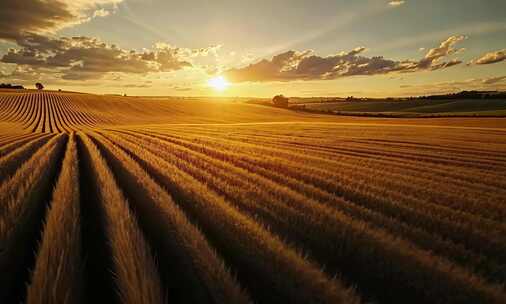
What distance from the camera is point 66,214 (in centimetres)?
400

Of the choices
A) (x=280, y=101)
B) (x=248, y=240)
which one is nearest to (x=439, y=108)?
(x=280, y=101)

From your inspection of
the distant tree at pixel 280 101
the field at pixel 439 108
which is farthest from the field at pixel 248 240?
the distant tree at pixel 280 101

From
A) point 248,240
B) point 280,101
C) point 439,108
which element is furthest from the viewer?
point 280,101

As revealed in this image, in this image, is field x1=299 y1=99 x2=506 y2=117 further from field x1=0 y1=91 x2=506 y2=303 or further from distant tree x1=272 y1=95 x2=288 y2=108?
field x1=0 y1=91 x2=506 y2=303

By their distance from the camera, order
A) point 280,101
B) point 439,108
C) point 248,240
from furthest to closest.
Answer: point 280,101 < point 439,108 < point 248,240

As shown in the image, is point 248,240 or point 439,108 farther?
point 439,108

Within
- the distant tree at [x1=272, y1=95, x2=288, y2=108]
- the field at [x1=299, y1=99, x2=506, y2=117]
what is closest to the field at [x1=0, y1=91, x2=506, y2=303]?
the field at [x1=299, y1=99, x2=506, y2=117]

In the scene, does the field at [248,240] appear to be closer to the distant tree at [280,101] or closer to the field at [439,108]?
the field at [439,108]

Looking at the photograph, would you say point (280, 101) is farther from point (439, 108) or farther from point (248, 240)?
point (248, 240)

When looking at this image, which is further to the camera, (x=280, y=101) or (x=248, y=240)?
(x=280, y=101)

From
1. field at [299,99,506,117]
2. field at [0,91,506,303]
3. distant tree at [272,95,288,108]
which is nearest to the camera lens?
field at [0,91,506,303]

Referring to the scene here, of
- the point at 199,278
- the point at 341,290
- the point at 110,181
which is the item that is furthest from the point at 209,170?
the point at 341,290

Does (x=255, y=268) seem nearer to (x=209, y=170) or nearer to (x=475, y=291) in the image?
(x=475, y=291)

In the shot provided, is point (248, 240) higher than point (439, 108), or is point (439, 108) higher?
point (248, 240)
